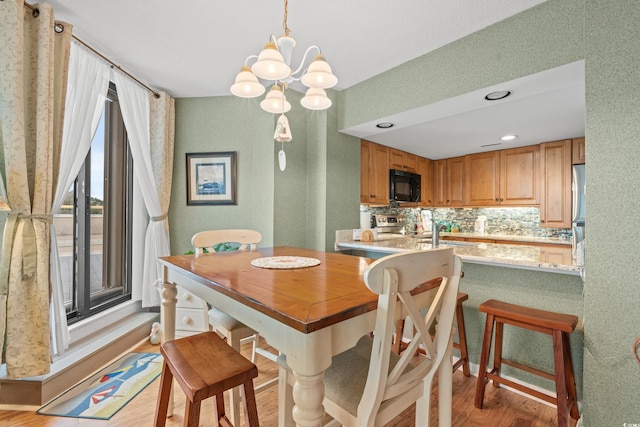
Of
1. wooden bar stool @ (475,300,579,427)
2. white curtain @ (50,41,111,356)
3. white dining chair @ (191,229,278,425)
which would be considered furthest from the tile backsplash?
white curtain @ (50,41,111,356)

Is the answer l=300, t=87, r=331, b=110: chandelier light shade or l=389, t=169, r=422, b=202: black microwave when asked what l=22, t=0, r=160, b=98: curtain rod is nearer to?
l=300, t=87, r=331, b=110: chandelier light shade

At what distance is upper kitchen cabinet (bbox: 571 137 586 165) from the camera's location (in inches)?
131

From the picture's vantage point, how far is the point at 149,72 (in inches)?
97.6

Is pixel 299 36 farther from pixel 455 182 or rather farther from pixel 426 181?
pixel 455 182

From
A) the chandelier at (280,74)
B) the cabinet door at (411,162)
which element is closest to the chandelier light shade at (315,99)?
the chandelier at (280,74)

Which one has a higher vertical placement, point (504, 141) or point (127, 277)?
point (504, 141)

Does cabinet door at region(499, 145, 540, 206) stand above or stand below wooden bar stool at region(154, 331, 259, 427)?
above

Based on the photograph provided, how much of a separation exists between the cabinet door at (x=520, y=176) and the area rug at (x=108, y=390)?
4530mm

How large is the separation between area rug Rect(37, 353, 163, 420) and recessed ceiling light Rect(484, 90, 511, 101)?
3145 millimetres

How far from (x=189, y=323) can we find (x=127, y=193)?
4.71ft

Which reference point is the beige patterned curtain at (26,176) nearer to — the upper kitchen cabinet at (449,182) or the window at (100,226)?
the window at (100,226)

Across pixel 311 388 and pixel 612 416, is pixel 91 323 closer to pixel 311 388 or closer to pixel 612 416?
pixel 311 388

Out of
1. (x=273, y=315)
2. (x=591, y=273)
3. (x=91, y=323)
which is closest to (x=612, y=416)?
(x=591, y=273)

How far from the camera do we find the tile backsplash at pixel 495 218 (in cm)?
396
